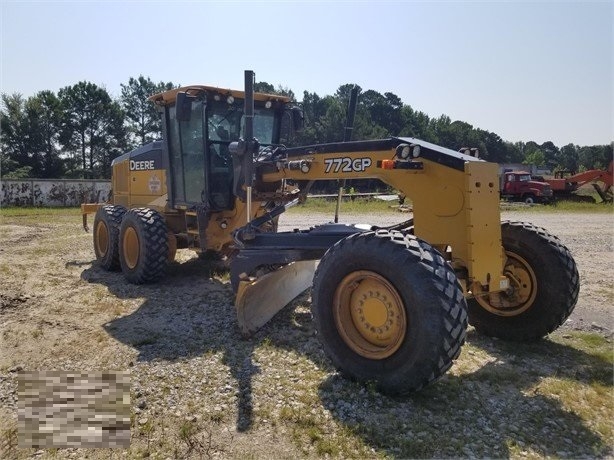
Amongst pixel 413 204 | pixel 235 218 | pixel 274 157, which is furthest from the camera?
pixel 235 218

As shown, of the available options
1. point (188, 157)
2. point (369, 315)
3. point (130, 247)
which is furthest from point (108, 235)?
point (369, 315)

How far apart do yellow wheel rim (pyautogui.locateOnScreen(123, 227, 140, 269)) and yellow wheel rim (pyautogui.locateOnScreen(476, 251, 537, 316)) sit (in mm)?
5034

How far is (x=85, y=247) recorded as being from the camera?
11.1m

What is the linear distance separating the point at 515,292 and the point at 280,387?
2435mm

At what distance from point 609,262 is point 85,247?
10620 millimetres

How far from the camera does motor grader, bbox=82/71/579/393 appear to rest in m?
3.53

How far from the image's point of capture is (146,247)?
23.3ft

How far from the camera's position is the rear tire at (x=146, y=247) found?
713 cm

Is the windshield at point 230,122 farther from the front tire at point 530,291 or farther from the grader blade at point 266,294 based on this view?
the front tire at point 530,291

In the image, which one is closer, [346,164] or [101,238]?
[346,164]

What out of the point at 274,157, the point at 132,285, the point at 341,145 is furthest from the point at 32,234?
the point at 341,145

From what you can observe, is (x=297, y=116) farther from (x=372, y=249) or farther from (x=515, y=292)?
(x=372, y=249)

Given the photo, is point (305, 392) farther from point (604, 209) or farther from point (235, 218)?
point (604, 209)
